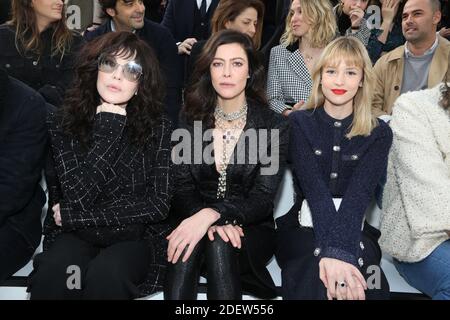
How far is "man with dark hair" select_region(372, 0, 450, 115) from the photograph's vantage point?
365 centimetres

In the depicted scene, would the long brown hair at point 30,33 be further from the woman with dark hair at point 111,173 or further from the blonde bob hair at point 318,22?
the blonde bob hair at point 318,22

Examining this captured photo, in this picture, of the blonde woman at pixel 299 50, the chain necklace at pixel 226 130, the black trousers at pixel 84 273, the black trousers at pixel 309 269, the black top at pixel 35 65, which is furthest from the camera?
the blonde woman at pixel 299 50

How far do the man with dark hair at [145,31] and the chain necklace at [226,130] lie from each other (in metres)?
0.99

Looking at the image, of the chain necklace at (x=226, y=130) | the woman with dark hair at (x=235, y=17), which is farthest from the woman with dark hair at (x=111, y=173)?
the woman with dark hair at (x=235, y=17)

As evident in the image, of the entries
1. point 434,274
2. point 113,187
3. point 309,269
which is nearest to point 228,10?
point 113,187

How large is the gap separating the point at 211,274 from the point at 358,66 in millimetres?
1113

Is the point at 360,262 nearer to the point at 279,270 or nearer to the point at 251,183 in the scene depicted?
the point at 279,270

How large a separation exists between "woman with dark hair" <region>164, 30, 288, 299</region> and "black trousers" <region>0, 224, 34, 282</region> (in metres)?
0.65

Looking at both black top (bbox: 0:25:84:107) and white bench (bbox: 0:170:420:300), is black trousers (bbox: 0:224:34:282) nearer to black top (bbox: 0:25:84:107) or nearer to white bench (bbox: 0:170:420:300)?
white bench (bbox: 0:170:420:300)

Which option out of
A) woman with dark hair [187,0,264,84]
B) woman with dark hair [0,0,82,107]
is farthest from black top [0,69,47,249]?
woman with dark hair [187,0,264,84]

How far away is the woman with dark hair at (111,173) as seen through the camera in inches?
89.2
